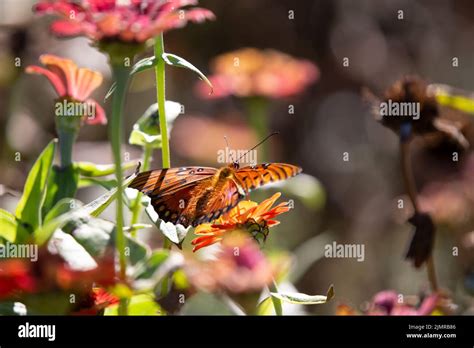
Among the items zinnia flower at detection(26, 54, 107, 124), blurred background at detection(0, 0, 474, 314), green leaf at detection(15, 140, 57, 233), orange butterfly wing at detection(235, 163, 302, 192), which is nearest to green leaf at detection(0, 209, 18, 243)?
green leaf at detection(15, 140, 57, 233)

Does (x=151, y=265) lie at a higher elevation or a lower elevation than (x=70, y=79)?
lower

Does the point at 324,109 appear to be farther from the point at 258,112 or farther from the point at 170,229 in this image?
the point at 170,229

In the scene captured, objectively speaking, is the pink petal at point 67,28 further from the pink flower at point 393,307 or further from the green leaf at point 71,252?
the pink flower at point 393,307

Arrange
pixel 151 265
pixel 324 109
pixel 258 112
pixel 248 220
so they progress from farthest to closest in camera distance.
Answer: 1. pixel 324 109
2. pixel 258 112
3. pixel 248 220
4. pixel 151 265

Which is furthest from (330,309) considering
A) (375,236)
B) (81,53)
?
(81,53)

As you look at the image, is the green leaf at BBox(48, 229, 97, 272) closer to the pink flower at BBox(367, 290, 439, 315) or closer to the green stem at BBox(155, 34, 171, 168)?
the green stem at BBox(155, 34, 171, 168)

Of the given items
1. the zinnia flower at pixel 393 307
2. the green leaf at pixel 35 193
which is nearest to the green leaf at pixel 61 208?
the green leaf at pixel 35 193

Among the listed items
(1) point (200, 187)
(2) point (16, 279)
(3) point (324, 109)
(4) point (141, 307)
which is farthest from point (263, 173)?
(3) point (324, 109)
